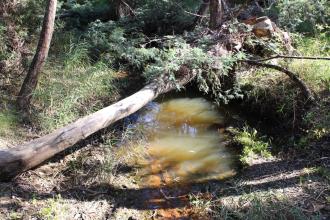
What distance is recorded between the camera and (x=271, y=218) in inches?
165

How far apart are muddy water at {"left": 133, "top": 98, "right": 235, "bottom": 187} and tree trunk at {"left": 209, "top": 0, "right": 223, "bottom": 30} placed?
1722mm

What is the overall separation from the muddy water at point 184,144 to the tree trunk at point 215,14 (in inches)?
67.8

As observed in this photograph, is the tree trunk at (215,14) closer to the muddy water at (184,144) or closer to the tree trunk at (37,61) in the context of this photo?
the muddy water at (184,144)

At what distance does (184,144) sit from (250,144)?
40.7 inches

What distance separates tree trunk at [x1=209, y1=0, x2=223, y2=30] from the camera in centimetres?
775

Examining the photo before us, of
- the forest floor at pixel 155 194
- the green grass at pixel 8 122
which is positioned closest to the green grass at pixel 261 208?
the forest floor at pixel 155 194

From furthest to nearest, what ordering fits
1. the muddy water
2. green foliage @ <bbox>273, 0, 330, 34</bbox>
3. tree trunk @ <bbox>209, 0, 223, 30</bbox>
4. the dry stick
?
green foliage @ <bbox>273, 0, 330, 34</bbox>
tree trunk @ <bbox>209, 0, 223, 30</bbox>
the dry stick
the muddy water

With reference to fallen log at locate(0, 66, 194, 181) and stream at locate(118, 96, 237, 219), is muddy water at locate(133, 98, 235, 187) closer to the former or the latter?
stream at locate(118, 96, 237, 219)

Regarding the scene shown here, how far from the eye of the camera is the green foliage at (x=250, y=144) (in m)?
5.59

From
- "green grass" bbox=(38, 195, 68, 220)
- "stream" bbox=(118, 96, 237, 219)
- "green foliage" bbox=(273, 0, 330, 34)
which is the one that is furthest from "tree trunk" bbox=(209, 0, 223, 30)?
"green grass" bbox=(38, 195, 68, 220)

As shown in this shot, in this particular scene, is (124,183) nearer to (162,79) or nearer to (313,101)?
(162,79)

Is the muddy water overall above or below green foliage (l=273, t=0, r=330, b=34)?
below

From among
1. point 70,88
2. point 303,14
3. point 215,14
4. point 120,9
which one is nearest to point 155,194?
point 70,88

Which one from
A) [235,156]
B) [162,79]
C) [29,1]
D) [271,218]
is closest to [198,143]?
[235,156]
